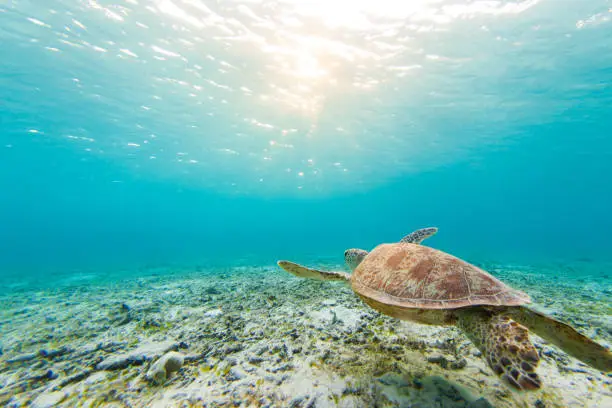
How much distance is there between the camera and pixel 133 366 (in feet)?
8.25

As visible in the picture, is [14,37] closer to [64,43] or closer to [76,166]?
[64,43]

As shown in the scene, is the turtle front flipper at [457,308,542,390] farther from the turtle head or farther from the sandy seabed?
the turtle head

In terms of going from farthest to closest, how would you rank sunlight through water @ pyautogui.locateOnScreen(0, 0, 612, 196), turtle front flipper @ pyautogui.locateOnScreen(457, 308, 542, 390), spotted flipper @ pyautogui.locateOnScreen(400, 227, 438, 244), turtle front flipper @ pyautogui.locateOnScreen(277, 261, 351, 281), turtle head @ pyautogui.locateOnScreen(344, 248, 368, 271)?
sunlight through water @ pyautogui.locateOnScreen(0, 0, 612, 196) < spotted flipper @ pyautogui.locateOnScreen(400, 227, 438, 244) < turtle head @ pyautogui.locateOnScreen(344, 248, 368, 271) < turtle front flipper @ pyautogui.locateOnScreen(277, 261, 351, 281) < turtle front flipper @ pyautogui.locateOnScreen(457, 308, 542, 390)

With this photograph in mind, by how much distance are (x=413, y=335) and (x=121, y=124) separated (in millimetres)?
24187

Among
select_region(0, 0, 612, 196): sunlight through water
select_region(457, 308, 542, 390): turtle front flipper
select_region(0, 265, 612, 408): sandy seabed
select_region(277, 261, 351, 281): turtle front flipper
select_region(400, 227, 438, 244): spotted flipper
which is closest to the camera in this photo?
select_region(457, 308, 542, 390): turtle front flipper

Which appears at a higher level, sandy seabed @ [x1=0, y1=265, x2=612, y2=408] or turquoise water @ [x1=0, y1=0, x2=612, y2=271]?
turquoise water @ [x1=0, y1=0, x2=612, y2=271]

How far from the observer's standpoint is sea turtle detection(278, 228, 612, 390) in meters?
1.59

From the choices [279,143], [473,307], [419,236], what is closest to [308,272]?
[473,307]

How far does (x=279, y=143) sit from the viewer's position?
23766mm

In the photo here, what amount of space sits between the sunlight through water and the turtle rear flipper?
1185cm

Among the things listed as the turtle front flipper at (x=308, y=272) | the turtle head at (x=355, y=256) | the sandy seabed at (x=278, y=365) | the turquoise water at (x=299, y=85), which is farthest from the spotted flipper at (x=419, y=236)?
the turquoise water at (x=299, y=85)

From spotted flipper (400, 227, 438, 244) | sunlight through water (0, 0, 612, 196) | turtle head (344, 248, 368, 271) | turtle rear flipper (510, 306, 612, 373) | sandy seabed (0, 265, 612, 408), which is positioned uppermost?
sunlight through water (0, 0, 612, 196)

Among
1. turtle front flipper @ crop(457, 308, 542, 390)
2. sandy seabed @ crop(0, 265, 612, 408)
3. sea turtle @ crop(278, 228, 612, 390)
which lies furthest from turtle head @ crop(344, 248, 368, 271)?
turtle front flipper @ crop(457, 308, 542, 390)

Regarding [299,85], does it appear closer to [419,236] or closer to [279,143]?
[279,143]
